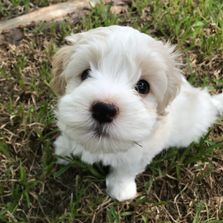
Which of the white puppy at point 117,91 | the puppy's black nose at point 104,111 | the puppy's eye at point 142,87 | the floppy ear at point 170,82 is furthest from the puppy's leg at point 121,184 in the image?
the puppy's black nose at point 104,111

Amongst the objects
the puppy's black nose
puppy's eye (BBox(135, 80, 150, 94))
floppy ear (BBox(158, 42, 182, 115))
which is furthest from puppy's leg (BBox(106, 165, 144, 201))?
the puppy's black nose

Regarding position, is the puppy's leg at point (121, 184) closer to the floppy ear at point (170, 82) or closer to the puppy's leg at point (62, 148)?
the puppy's leg at point (62, 148)

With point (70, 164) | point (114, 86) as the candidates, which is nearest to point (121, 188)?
point (70, 164)

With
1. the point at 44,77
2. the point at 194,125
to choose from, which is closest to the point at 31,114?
the point at 44,77

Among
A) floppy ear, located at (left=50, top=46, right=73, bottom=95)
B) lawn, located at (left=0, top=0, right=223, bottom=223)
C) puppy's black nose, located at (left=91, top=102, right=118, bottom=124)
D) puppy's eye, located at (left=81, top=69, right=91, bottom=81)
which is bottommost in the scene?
lawn, located at (left=0, top=0, right=223, bottom=223)

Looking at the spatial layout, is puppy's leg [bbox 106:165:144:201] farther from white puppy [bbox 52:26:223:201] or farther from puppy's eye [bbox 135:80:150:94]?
puppy's eye [bbox 135:80:150:94]
